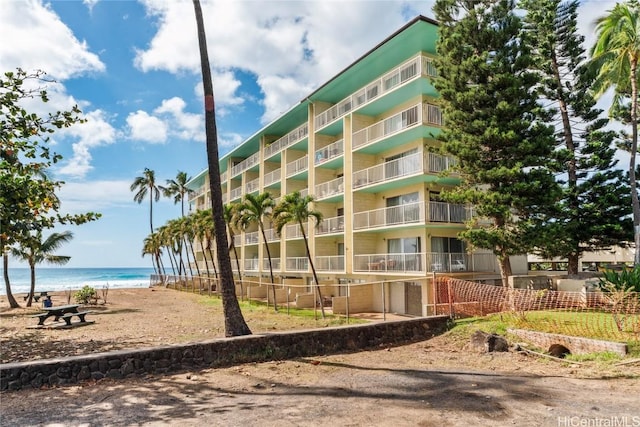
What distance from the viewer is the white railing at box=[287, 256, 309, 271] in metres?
28.5

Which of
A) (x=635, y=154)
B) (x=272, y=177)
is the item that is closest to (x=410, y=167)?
(x=635, y=154)

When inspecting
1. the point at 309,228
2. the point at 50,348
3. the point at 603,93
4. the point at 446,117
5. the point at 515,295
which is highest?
the point at 603,93

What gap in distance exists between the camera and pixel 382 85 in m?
21.8

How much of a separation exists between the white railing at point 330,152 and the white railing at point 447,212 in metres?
7.85

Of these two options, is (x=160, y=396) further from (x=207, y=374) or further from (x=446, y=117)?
(x=446, y=117)

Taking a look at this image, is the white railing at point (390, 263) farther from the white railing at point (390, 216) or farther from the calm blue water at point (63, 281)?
the calm blue water at point (63, 281)

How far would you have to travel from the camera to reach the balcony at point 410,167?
19438 millimetres

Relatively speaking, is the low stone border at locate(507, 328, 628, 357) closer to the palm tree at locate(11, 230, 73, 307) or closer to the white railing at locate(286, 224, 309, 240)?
the white railing at locate(286, 224, 309, 240)

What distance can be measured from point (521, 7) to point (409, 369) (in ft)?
75.7

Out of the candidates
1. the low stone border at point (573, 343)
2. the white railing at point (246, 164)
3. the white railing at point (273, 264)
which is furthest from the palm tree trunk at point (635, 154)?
the white railing at point (246, 164)

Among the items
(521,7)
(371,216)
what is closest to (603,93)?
(521,7)

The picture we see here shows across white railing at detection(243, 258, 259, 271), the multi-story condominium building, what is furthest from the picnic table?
white railing at detection(243, 258, 259, 271)

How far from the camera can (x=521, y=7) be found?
930 inches

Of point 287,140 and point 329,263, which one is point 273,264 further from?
point 287,140
